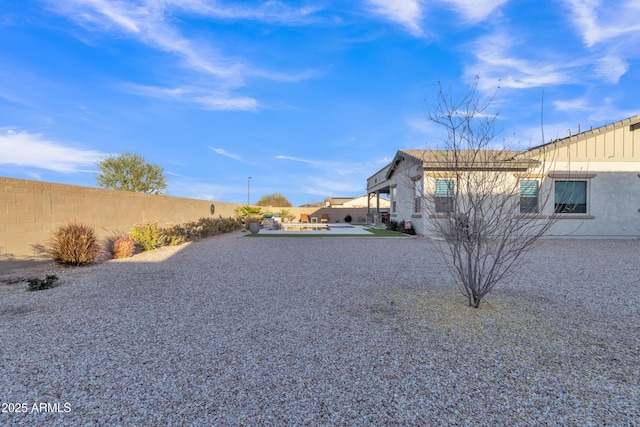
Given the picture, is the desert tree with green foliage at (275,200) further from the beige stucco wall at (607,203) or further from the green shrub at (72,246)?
the green shrub at (72,246)

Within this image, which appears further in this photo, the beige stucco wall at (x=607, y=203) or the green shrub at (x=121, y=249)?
the beige stucco wall at (x=607, y=203)

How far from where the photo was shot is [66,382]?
2.86 metres

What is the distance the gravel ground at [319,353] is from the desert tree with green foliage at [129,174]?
23296mm

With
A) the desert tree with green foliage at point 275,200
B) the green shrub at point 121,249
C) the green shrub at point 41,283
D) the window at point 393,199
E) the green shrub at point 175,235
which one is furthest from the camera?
the desert tree with green foliage at point 275,200

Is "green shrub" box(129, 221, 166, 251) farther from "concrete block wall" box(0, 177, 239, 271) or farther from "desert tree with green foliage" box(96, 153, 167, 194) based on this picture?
"desert tree with green foliage" box(96, 153, 167, 194)

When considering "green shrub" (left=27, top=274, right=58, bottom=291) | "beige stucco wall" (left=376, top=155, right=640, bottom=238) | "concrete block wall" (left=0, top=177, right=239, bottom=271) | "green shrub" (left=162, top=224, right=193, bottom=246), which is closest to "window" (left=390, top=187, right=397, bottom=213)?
"beige stucco wall" (left=376, top=155, right=640, bottom=238)

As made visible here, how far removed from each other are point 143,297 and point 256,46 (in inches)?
433

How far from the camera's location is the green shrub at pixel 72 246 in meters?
8.44

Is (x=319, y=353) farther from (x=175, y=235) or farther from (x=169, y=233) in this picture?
(x=175, y=235)

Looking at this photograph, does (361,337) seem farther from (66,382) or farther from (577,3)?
(577,3)

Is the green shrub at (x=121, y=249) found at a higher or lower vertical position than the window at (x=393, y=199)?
lower

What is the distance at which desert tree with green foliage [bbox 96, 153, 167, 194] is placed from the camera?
87.0 ft

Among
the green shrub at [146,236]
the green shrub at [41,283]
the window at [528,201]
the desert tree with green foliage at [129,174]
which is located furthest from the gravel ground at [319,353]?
the desert tree with green foliage at [129,174]

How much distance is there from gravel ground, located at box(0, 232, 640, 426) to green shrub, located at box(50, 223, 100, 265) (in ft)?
5.68
